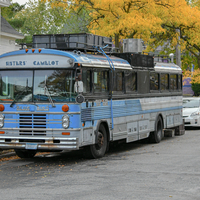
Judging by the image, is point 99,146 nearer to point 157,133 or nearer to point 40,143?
point 40,143

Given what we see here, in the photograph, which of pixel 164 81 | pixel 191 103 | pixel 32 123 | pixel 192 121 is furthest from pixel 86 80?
pixel 191 103

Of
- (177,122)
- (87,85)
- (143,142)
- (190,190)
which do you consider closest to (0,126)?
(87,85)

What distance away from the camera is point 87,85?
11461mm

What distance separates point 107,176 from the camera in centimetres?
927

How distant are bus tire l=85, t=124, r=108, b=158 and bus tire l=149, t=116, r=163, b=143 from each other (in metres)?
4.12

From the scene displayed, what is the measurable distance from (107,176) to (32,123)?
2.67m

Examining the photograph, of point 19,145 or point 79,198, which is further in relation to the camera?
point 19,145

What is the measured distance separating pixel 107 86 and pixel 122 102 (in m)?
1.07

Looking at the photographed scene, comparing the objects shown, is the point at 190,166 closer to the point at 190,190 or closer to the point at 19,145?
the point at 190,190

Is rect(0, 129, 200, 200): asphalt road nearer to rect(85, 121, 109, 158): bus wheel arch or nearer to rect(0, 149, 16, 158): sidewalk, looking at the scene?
rect(85, 121, 109, 158): bus wheel arch

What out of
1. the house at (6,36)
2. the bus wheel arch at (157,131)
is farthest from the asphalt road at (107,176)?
the house at (6,36)

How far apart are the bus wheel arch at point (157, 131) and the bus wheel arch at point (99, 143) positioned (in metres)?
4.06

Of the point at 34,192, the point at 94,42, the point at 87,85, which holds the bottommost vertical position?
the point at 34,192

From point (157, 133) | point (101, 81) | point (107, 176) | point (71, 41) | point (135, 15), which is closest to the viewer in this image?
point (107, 176)
